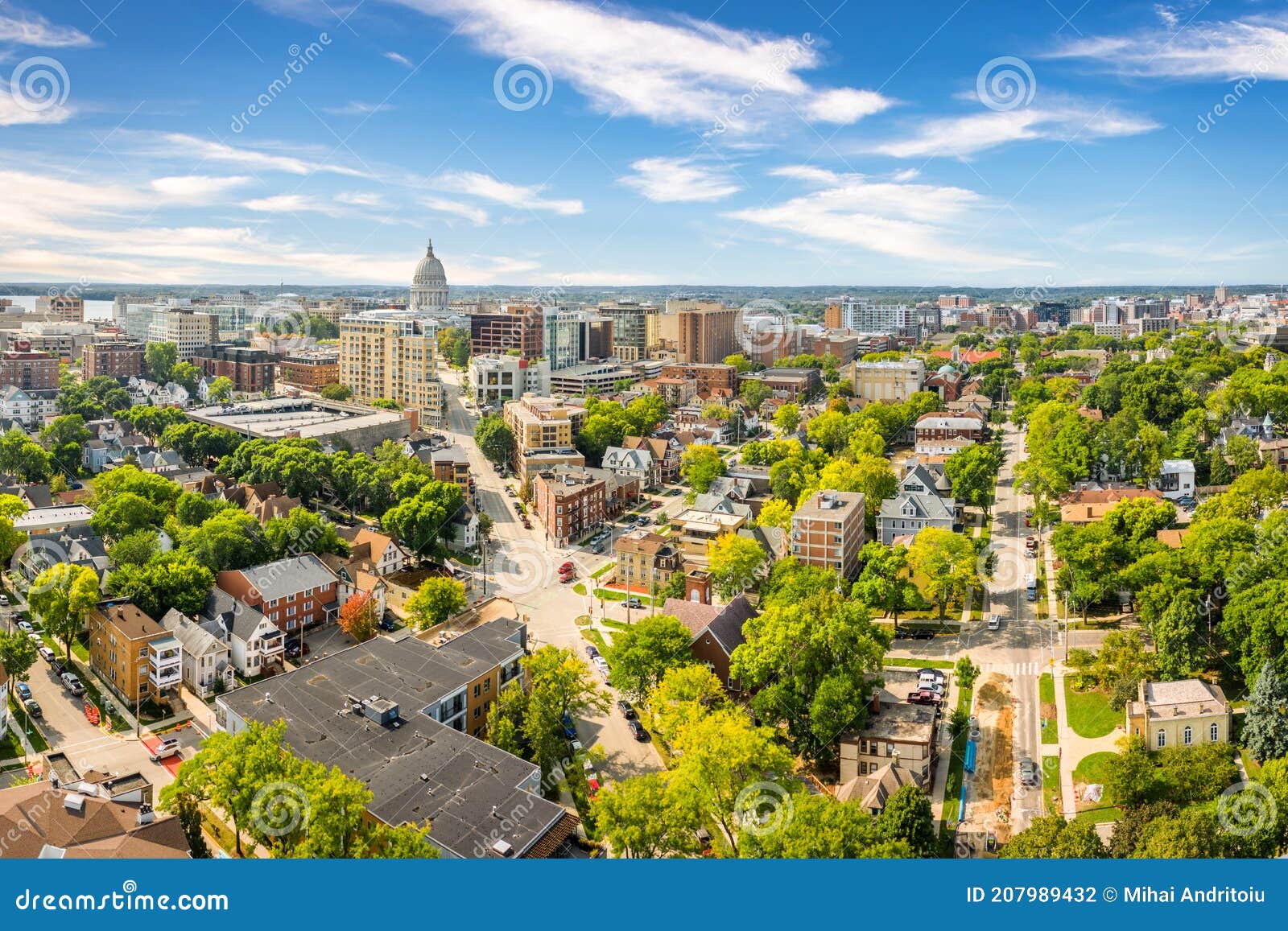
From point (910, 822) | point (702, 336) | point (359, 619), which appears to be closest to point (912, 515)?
point (359, 619)

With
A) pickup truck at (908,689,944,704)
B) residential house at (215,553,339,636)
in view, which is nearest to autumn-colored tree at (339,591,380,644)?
residential house at (215,553,339,636)

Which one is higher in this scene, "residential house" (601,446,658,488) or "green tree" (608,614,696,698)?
"residential house" (601,446,658,488)

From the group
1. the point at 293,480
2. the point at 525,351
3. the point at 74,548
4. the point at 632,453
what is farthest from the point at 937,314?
the point at 74,548

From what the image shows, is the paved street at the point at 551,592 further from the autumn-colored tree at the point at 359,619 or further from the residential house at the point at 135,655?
the residential house at the point at 135,655

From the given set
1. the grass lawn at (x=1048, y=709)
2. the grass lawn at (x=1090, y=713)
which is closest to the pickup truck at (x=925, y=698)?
the grass lawn at (x=1048, y=709)

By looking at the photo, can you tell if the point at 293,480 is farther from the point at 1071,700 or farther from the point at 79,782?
the point at 1071,700

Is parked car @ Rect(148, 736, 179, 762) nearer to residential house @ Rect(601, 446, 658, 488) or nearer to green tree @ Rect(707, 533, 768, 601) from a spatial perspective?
green tree @ Rect(707, 533, 768, 601)
